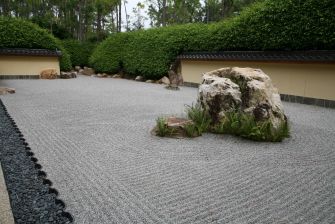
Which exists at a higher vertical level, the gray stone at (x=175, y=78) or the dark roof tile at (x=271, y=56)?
the dark roof tile at (x=271, y=56)

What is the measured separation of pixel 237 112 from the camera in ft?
16.3

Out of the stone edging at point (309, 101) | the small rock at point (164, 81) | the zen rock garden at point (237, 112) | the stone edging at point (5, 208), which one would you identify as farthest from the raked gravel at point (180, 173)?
the small rock at point (164, 81)

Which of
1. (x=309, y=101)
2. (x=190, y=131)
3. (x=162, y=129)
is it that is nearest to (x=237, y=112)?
(x=190, y=131)

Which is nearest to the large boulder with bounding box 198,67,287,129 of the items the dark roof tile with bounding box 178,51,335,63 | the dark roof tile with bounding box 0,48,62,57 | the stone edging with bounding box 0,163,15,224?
the dark roof tile with bounding box 178,51,335,63

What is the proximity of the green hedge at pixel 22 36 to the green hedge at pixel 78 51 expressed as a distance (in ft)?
15.1

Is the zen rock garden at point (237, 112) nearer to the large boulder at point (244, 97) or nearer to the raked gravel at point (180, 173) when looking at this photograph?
the large boulder at point (244, 97)

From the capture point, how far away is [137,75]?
16.5 metres

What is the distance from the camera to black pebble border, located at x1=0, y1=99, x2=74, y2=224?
224 centimetres

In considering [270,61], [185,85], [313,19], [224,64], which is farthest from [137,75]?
[313,19]

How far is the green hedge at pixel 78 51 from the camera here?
68.4 feet

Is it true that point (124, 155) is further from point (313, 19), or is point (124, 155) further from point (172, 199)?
point (313, 19)

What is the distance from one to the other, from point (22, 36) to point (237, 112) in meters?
13.5

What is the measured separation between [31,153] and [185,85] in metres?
10.5

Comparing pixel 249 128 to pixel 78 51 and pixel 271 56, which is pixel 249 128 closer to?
pixel 271 56
